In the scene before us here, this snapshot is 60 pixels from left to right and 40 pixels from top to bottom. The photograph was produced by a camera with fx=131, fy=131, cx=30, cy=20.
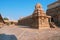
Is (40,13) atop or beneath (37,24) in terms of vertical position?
atop

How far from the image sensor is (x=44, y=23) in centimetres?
1288

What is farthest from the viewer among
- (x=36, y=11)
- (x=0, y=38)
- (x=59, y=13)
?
(x=59, y=13)

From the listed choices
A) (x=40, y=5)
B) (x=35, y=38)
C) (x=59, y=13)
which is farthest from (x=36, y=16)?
(x=59, y=13)

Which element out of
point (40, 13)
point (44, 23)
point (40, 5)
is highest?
point (40, 5)

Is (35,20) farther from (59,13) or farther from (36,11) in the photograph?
(59,13)

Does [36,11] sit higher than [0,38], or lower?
higher

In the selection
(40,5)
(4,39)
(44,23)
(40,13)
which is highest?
(40,5)

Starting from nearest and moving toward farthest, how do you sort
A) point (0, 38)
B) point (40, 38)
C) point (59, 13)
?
point (40, 38), point (0, 38), point (59, 13)

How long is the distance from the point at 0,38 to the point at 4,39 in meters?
0.44

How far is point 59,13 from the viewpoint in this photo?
1786cm

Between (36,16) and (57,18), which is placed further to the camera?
(57,18)

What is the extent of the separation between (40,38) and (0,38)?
3055mm

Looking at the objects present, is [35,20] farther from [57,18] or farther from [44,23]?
[57,18]

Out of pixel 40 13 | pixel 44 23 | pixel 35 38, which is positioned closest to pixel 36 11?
pixel 40 13
